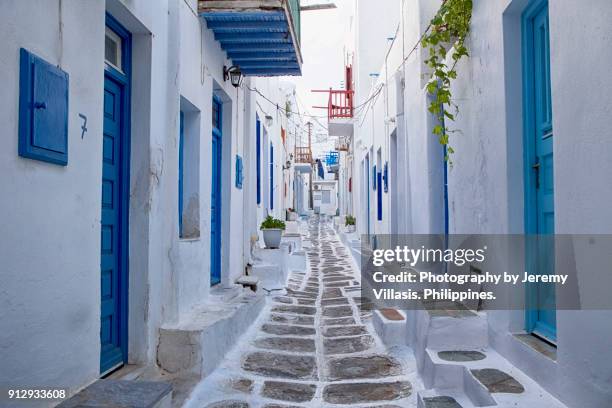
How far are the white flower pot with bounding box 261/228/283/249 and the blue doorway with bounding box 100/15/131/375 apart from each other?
200 inches

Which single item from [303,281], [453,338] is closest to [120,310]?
[453,338]

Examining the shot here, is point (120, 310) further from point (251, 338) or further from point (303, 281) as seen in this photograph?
point (303, 281)

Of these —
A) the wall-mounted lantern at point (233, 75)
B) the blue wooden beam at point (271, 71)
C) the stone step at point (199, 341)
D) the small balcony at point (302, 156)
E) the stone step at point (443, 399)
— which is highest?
the small balcony at point (302, 156)

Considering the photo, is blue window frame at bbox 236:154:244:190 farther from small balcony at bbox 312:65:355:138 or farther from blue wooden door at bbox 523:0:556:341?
small balcony at bbox 312:65:355:138

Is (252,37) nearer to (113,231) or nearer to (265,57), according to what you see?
(265,57)

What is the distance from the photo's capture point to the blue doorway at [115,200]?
3.42m

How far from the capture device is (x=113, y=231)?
3.54 m

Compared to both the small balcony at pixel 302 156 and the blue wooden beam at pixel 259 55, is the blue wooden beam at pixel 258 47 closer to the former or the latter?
the blue wooden beam at pixel 259 55

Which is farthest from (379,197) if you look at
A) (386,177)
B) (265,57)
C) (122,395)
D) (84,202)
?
(122,395)

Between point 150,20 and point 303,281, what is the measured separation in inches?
231

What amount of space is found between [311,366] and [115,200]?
2.18m

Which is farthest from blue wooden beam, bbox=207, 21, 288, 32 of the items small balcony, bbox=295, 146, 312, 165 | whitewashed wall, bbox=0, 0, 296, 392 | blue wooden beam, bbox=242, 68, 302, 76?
small balcony, bbox=295, 146, 312, 165

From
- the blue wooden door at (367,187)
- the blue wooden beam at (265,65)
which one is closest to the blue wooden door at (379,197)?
the blue wooden door at (367,187)

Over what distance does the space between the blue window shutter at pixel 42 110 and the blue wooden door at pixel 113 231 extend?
87cm
